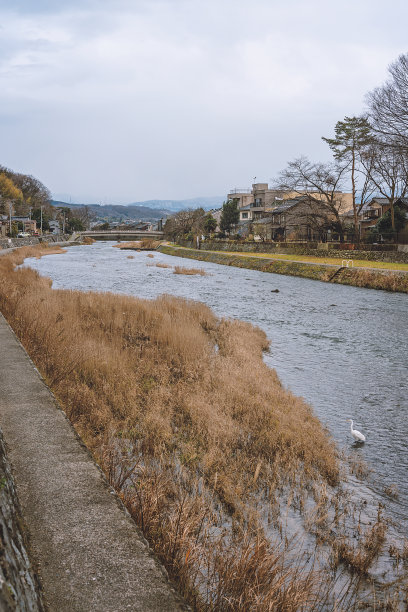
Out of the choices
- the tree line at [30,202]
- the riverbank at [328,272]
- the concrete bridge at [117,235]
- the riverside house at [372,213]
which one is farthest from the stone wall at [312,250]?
the tree line at [30,202]

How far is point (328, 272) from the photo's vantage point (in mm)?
33688

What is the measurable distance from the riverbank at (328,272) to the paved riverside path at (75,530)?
25.9 meters

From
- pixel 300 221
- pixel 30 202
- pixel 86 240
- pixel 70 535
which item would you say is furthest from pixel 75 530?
pixel 30 202

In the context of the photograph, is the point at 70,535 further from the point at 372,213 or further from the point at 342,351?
the point at 372,213

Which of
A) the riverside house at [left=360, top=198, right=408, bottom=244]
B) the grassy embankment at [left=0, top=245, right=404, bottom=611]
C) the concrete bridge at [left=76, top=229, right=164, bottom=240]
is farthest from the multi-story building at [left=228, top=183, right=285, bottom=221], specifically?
the grassy embankment at [left=0, top=245, right=404, bottom=611]

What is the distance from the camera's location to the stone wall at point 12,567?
1642 millimetres

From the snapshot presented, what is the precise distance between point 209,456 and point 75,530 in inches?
126

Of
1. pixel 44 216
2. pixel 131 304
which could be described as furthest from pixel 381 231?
pixel 44 216

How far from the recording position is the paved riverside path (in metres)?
2.59

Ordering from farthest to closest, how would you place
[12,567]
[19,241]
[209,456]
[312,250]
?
[19,241], [312,250], [209,456], [12,567]

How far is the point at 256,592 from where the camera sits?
3305mm

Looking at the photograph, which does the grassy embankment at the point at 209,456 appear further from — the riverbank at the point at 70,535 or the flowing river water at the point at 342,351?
the flowing river water at the point at 342,351

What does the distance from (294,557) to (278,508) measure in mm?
820

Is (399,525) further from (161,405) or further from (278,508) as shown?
(161,405)
